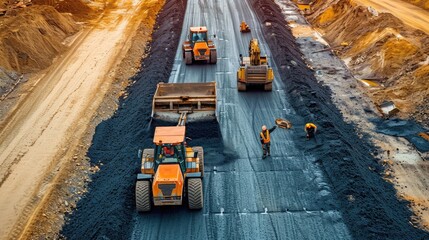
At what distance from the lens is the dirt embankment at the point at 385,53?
78.2 feet

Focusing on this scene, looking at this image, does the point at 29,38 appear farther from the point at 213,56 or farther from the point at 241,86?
the point at 241,86

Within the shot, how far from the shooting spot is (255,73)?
24391mm

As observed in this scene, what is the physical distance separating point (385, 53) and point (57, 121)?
18172mm

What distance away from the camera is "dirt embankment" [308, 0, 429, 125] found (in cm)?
2383

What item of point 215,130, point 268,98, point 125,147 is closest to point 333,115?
point 268,98

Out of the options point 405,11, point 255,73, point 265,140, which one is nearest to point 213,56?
point 255,73

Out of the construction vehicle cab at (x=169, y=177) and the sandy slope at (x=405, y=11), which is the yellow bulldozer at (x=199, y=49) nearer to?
the construction vehicle cab at (x=169, y=177)

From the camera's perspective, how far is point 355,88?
25906 millimetres

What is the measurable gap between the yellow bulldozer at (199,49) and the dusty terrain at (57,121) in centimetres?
343

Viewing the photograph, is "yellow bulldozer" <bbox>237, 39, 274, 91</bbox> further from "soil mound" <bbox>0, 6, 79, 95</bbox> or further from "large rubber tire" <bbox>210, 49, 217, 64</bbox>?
"soil mound" <bbox>0, 6, 79, 95</bbox>

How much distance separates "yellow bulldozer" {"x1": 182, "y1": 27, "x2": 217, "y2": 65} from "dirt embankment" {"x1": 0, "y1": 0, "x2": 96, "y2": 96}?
28.1 feet

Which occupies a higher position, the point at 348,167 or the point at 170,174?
the point at 170,174

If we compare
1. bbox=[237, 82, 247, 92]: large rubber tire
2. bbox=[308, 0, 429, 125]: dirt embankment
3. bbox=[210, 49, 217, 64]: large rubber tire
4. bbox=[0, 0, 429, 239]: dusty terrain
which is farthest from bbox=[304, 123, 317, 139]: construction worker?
bbox=[210, 49, 217, 64]: large rubber tire

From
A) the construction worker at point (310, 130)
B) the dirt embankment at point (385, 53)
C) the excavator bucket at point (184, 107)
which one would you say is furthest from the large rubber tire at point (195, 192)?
the dirt embankment at point (385, 53)
